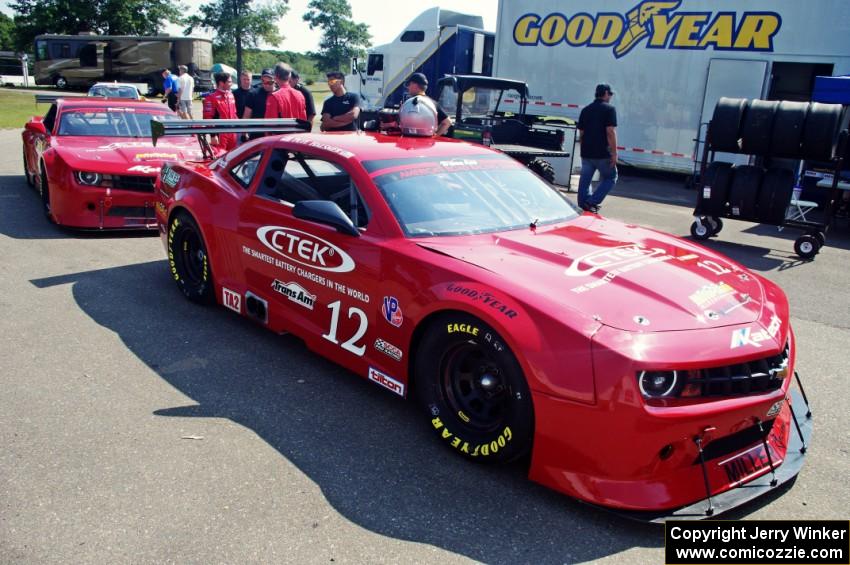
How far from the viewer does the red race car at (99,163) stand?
7.38 meters

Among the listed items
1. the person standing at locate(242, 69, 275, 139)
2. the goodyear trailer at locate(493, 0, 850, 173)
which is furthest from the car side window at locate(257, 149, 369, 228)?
the goodyear trailer at locate(493, 0, 850, 173)

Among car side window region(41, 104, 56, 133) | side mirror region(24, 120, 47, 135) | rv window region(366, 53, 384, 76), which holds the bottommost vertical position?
side mirror region(24, 120, 47, 135)

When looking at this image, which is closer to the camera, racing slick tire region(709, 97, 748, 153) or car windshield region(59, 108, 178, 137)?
car windshield region(59, 108, 178, 137)

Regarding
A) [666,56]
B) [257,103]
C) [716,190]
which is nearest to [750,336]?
[716,190]

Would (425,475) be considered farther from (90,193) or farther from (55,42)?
(55,42)

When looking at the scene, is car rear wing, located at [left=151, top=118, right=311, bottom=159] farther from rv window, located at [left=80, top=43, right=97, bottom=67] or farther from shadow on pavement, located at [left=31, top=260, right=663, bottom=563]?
rv window, located at [left=80, top=43, right=97, bottom=67]

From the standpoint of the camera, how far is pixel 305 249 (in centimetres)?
413

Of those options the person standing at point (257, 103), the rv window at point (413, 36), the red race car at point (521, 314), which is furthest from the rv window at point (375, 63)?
the red race car at point (521, 314)

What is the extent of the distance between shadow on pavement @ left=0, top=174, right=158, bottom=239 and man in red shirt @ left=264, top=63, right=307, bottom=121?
227cm

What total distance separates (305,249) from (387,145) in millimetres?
905

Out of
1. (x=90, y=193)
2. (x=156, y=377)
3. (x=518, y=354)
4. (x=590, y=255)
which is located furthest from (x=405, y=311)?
(x=90, y=193)

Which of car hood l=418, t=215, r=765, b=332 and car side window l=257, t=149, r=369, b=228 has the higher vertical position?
car side window l=257, t=149, r=369, b=228

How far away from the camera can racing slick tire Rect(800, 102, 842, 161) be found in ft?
27.9

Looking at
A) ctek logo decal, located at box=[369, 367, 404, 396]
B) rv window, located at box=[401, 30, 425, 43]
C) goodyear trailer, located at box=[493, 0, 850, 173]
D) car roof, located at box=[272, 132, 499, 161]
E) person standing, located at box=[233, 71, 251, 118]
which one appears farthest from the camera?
rv window, located at box=[401, 30, 425, 43]
